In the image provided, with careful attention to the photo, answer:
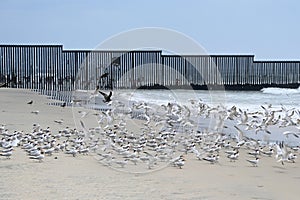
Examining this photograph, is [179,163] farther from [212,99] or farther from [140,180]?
[212,99]

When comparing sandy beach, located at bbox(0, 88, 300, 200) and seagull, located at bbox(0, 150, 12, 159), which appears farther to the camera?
seagull, located at bbox(0, 150, 12, 159)

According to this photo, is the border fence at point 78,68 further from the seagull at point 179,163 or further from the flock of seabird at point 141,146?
the seagull at point 179,163

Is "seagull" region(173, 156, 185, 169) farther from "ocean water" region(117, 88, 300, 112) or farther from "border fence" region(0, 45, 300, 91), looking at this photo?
"border fence" region(0, 45, 300, 91)

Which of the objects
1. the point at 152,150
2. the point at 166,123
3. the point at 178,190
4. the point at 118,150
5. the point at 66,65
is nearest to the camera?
the point at 178,190

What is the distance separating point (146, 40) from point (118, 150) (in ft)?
5.38

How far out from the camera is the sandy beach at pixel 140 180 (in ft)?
19.6

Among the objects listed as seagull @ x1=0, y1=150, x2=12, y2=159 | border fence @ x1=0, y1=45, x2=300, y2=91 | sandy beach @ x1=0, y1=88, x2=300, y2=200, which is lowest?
sandy beach @ x1=0, y1=88, x2=300, y2=200

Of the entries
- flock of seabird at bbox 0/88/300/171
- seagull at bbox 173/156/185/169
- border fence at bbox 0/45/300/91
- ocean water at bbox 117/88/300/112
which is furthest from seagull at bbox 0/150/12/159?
border fence at bbox 0/45/300/91

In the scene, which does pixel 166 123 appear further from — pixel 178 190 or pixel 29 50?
pixel 29 50

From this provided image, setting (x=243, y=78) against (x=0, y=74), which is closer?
(x=0, y=74)

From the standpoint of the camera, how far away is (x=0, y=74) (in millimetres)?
34906

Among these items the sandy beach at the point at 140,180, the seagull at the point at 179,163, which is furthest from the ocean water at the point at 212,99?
the seagull at the point at 179,163

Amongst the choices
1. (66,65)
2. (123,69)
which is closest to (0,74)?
(66,65)

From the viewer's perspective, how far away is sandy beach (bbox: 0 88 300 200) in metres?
5.98
